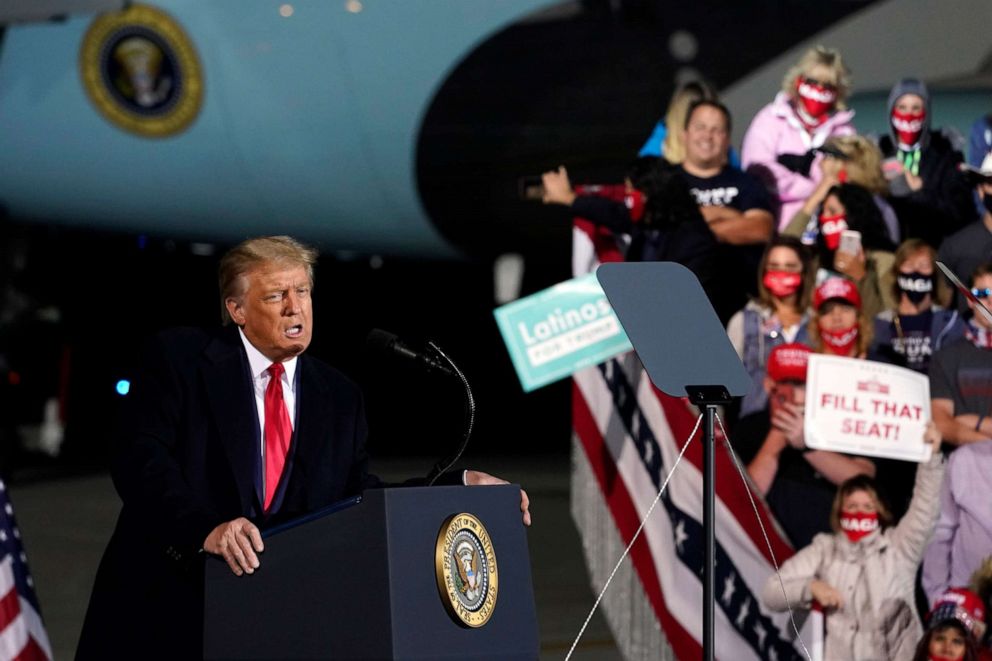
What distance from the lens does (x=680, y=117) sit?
5.05 m

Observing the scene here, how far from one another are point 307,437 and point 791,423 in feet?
8.57

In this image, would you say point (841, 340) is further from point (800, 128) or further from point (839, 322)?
point (800, 128)

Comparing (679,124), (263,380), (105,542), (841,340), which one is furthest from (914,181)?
(105,542)

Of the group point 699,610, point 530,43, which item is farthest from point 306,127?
point 699,610

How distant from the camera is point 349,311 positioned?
7.66 meters

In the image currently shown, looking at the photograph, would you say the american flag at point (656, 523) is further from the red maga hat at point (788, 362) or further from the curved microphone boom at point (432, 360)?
the curved microphone boom at point (432, 360)

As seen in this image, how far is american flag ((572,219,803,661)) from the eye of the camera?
4590 millimetres

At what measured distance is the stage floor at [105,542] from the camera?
5.49 m

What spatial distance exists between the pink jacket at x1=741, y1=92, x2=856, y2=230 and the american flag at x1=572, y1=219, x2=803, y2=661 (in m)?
0.61

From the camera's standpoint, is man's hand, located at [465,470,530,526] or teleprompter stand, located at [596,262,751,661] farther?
teleprompter stand, located at [596,262,751,661]

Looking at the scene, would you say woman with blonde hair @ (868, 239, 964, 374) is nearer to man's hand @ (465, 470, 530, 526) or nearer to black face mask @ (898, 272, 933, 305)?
black face mask @ (898, 272, 933, 305)

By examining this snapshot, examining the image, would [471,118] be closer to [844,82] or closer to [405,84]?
[405,84]

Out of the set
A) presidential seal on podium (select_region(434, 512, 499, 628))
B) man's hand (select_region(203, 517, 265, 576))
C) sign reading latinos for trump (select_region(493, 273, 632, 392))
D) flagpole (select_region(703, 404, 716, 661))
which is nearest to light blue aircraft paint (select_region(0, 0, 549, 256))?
sign reading latinos for trump (select_region(493, 273, 632, 392))

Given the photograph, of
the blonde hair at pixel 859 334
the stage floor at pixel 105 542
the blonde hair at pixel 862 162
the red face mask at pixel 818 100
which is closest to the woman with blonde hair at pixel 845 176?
the blonde hair at pixel 862 162
